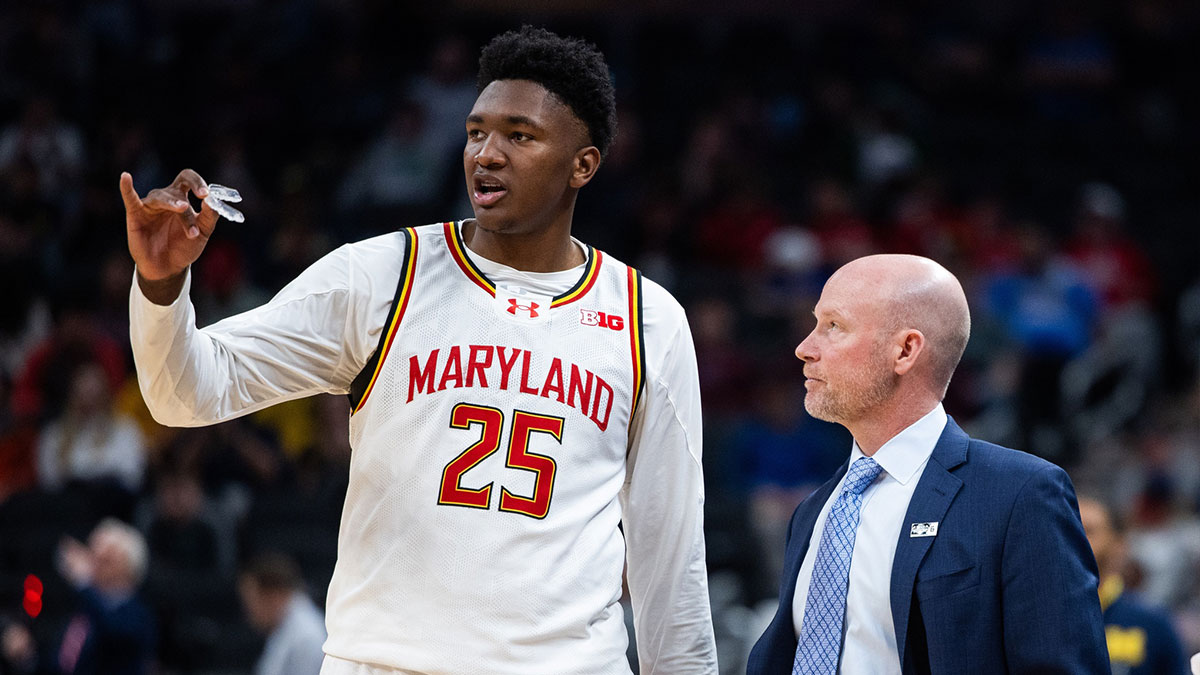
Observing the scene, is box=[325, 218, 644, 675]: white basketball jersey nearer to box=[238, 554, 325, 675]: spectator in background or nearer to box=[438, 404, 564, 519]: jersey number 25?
box=[438, 404, 564, 519]: jersey number 25

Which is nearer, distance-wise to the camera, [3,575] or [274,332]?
[274,332]

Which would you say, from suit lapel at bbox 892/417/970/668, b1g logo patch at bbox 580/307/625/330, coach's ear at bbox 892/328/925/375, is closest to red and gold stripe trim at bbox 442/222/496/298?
b1g logo patch at bbox 580/307/625/330

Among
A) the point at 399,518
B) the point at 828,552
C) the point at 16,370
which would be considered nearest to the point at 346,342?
the point at 399,518

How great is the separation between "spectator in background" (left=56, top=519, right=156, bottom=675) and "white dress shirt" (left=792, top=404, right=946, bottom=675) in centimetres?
534

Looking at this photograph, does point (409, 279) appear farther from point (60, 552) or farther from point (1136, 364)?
point (1136, 364)

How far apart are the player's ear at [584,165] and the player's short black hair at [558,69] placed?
38 millimetres

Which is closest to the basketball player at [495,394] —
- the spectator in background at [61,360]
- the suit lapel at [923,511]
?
the suit lapel at [923,511]

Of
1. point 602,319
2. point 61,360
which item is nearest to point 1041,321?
point 61,360

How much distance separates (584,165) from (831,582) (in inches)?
47.9

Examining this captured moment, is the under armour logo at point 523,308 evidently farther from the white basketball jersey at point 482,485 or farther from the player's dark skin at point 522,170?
the player's dark skin at point 522,170

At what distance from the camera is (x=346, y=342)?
350cm

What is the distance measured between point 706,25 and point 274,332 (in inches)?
480

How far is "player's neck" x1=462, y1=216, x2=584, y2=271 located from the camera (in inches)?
145

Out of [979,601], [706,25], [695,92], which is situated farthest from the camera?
[706,25]
